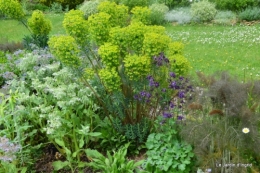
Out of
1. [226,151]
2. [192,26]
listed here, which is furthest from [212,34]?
[226,151]

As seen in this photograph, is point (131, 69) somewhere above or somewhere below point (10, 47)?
above

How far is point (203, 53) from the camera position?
8.65m

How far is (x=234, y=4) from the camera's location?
1239cm

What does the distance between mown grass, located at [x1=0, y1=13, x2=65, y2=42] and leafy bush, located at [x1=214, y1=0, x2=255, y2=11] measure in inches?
210

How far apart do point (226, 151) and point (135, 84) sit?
118cm

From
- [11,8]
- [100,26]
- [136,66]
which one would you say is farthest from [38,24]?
[136,66]

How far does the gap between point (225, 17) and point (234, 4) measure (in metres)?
0.95

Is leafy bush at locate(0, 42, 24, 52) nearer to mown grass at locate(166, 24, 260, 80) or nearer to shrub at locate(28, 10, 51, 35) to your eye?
shrub at locate(28, 10, 51, 35)

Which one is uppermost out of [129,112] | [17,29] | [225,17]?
[129,112]

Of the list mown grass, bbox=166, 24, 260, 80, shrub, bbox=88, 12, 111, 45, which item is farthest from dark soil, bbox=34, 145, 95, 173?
mown grass, bbox=166, 24, 260, 80

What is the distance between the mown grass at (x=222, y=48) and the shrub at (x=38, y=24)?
297 centimetres

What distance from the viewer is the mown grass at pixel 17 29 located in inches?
464

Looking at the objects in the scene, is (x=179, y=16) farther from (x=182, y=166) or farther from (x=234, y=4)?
(x=182, y=166)

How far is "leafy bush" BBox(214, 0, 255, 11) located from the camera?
1217 centimetres
